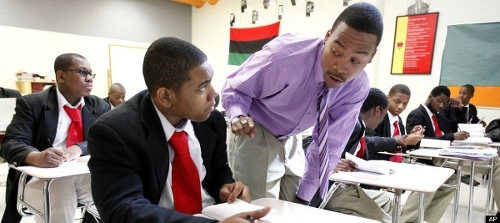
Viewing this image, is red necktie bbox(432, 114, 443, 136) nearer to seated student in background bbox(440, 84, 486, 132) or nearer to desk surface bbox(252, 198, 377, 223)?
seated student in background bbox(440, 84, 486, 132)

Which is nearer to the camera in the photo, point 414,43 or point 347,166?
point 347,166

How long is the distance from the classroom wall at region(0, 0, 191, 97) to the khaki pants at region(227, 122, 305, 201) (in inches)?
246

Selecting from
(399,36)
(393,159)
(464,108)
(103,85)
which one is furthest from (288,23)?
(393,159)

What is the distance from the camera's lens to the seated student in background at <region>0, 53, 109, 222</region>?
1789mm

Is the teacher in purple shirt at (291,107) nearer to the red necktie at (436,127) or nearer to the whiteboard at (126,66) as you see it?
the red necktie at (436,127)

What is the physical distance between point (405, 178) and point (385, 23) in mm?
4600

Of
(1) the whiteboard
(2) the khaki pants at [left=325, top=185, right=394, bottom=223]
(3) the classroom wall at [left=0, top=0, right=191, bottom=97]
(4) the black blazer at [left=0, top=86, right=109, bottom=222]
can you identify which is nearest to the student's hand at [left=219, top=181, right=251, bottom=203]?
(2) the khaki pants at [left=325, top=185, right=394, bottom=223]

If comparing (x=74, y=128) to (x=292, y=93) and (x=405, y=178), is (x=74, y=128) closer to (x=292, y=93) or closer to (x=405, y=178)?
(x=292, y=93)

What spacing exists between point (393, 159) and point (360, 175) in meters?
1.30

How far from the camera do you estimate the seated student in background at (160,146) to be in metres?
0.88

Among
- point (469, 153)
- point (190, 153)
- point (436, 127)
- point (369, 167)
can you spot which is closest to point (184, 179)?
point (190, 153)

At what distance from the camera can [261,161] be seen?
1.36 meters

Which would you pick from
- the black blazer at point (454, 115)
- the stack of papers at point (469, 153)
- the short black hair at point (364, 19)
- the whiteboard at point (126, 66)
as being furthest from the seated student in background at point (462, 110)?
the whiteboard at point (126, 66)

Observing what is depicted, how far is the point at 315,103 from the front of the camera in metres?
1.40
